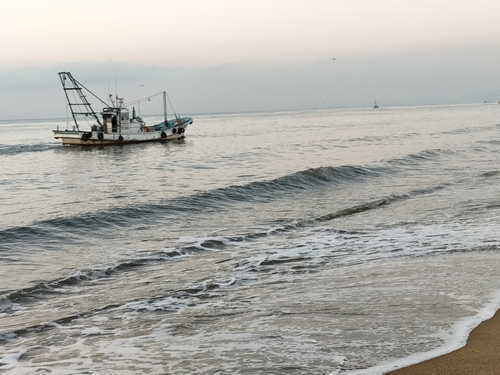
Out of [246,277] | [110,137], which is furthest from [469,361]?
[110,137]

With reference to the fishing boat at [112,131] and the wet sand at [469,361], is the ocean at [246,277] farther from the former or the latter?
the fishing boat at [112,131]

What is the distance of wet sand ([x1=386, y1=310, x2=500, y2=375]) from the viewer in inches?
155

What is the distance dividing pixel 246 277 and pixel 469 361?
12.6 ft

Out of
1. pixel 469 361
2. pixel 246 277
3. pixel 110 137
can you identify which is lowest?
pixel 246 277

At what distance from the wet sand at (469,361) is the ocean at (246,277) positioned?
5.5 inches

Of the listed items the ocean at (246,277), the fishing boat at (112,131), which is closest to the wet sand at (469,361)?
the ocean at (246,277)

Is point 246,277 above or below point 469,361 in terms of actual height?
below

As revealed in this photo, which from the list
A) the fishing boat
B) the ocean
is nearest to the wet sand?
the ocean

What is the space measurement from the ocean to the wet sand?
0.46 feet

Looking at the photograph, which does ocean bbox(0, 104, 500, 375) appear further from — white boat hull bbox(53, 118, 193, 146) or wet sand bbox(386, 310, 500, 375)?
white boat hull bbox(53, 118, 193, 146)

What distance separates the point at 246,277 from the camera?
760cm

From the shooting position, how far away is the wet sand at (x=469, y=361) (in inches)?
155

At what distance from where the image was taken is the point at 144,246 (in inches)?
408

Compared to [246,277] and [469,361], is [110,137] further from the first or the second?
[469,361]
